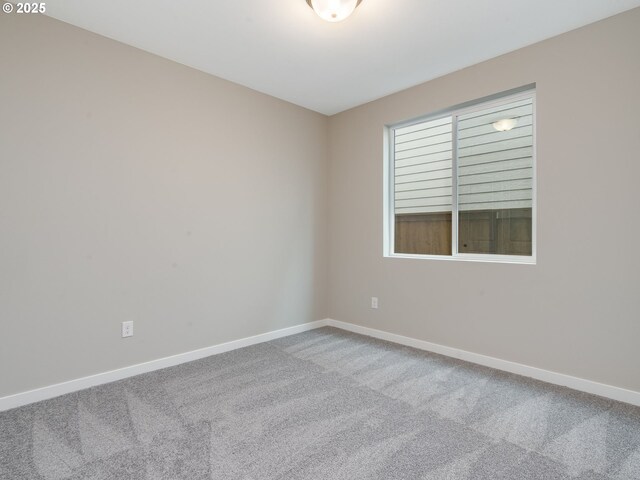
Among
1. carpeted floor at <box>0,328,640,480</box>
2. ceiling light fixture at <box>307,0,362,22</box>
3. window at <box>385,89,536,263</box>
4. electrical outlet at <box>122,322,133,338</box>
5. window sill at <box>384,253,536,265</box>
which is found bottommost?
carpeted floor at <box>0,328,640,480</box>

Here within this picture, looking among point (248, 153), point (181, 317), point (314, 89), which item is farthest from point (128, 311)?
point (314, 89)

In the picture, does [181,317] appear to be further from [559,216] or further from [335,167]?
[559,216]

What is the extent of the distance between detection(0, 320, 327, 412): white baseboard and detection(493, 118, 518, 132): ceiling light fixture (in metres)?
2.84

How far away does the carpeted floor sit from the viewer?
5.21 feet

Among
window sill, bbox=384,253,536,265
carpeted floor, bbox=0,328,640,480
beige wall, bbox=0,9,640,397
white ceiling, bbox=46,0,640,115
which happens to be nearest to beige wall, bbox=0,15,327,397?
beige wall, bbox=0,9,640,397

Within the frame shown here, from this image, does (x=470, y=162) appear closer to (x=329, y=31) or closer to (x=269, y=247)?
(x=329, y=31)

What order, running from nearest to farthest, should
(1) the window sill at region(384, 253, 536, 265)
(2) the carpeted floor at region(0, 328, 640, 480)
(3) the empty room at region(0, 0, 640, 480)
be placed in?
(2) the carpeted floor at region(0, 328, 640, 480) → (3) the empty room at region(0, 0, 640, 480) → (1) the window sill at region(384, 253, 536, 265)

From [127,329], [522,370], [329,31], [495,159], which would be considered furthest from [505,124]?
[127,329]

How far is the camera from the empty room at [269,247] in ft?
6.05

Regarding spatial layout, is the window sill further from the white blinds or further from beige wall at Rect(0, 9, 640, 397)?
the white blinds

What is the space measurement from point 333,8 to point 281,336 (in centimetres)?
299

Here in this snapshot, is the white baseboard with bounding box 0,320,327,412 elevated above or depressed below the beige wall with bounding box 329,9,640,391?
below

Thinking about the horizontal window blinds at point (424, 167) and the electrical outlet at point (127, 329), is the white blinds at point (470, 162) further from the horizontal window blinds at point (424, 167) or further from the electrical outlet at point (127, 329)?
the electrical outlet at point (127, 329)

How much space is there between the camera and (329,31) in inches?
96.2
